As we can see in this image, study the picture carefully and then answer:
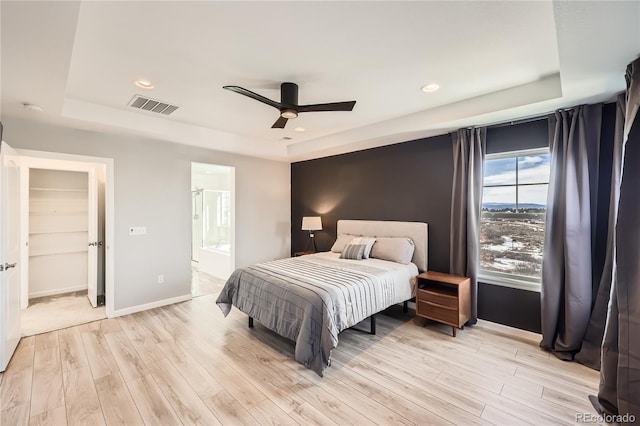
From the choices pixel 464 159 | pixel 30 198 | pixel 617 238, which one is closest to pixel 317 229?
pixel 464 159

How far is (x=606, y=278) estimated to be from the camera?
2.46 metres

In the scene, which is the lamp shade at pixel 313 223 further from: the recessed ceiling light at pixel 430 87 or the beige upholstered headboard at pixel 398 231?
the recessed ceiling light at pixel 430 87

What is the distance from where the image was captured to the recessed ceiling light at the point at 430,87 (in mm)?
2750

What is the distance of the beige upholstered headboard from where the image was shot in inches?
153

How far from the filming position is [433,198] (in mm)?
3871

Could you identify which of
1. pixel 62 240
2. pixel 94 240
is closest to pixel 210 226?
pixel 62 240

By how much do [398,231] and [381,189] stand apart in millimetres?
756

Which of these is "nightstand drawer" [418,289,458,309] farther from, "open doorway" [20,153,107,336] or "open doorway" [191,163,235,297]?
"open doorway" [20,153,107,336]

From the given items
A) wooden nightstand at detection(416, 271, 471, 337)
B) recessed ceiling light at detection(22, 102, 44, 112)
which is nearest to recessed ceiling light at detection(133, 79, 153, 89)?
recessed ceiling light at detection(22, 102, 44, 112)

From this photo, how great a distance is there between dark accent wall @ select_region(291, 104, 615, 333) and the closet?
380 centimetres

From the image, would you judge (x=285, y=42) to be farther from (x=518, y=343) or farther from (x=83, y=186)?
(x=83, y=186)

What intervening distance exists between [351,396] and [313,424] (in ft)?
1.34

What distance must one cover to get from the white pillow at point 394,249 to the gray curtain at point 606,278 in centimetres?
186

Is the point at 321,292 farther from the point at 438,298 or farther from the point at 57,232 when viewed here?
the point at 57,232
